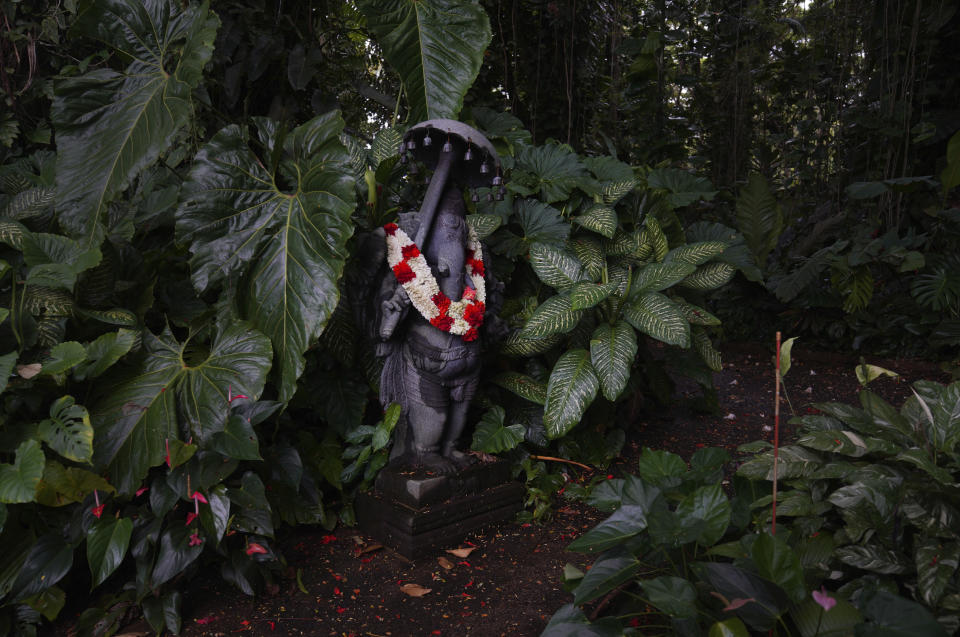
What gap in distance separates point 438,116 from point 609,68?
17.6 ft

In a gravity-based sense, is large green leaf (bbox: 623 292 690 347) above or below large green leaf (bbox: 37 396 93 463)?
above

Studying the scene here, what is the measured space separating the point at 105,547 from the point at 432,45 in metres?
2.26

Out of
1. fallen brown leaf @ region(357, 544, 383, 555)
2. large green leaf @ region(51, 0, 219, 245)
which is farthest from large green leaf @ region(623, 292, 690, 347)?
large green leaf @ region(51, 0, 219, 245)

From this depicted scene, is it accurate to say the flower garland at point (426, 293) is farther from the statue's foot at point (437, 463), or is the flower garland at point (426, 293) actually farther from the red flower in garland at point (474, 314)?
the statue's foot at point (437, 463)

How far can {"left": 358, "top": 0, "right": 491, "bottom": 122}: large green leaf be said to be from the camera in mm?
2707

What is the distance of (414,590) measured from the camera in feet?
6.56

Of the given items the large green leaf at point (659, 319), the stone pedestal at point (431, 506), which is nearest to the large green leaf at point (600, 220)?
the large green leaf at point (659, 319)

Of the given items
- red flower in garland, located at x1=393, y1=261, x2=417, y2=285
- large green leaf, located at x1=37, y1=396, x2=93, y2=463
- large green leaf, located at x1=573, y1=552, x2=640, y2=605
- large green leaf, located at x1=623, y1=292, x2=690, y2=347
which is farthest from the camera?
large green leaf, located at x1=623, y1=292, x2=690, y2=347

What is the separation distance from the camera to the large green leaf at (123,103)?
76.9 inches

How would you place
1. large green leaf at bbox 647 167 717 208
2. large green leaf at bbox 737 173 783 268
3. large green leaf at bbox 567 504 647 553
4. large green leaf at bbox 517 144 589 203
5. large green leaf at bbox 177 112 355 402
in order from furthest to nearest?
1. large green leaf at bbox 737 173 783 268
2. large green leaf at bbox 647 167 717 208
3. large green leaf at bbox 517 144 589 203
4. large green leaf at bbox 177 112 355 402
5. large green leaf at bbox 567 504 647 553

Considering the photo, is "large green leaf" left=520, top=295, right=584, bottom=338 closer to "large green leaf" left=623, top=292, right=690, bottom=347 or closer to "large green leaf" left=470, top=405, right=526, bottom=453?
"large green leaf" left=623, top=292, right=690, bottom=347

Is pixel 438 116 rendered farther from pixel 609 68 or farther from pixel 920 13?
pixel 609 68

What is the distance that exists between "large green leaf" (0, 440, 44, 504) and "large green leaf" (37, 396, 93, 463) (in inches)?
2.9

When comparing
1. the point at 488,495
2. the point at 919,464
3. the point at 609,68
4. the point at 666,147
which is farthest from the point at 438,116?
the point at 609,68
